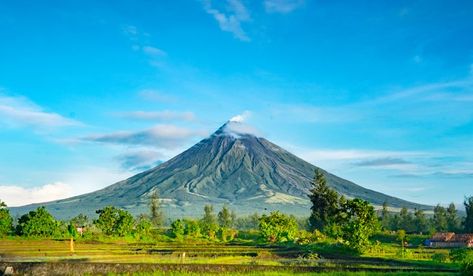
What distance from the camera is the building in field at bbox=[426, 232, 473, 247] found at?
7988 centimetres

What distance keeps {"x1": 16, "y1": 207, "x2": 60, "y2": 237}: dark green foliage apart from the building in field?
5670cm

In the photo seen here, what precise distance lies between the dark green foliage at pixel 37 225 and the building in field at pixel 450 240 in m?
56.7

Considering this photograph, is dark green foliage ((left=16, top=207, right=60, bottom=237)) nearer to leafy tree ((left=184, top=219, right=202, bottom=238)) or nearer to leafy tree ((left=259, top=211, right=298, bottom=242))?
leafy tree ((left=184, top=219, right=202, bottom=238))

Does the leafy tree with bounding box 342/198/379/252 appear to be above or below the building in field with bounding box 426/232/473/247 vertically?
above

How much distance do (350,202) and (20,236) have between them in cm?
4470

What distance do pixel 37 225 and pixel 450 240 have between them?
6191cm

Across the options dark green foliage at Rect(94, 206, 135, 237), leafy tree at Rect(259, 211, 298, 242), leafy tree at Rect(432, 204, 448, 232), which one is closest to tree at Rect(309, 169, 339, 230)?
leafy tree at Rect(259, 211, 298, 242)

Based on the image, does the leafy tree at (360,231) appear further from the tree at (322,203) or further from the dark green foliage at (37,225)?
the dark green foliage at (37,225)

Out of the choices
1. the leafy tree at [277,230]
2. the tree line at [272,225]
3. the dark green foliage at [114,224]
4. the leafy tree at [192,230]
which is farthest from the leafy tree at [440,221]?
the dark green foliage at [114,224]

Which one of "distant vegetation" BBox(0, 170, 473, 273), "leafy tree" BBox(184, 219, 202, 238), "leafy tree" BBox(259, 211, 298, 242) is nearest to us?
"distant vegetation" BBox(0, 170, 473, 273)

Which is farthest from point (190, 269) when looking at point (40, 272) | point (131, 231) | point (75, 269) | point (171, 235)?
point (171, 235)

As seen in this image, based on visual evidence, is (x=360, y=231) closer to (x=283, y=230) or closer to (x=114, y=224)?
(x=283, y=230)

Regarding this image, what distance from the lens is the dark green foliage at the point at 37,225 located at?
72438 millimetres

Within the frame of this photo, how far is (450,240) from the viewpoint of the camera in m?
82.2
